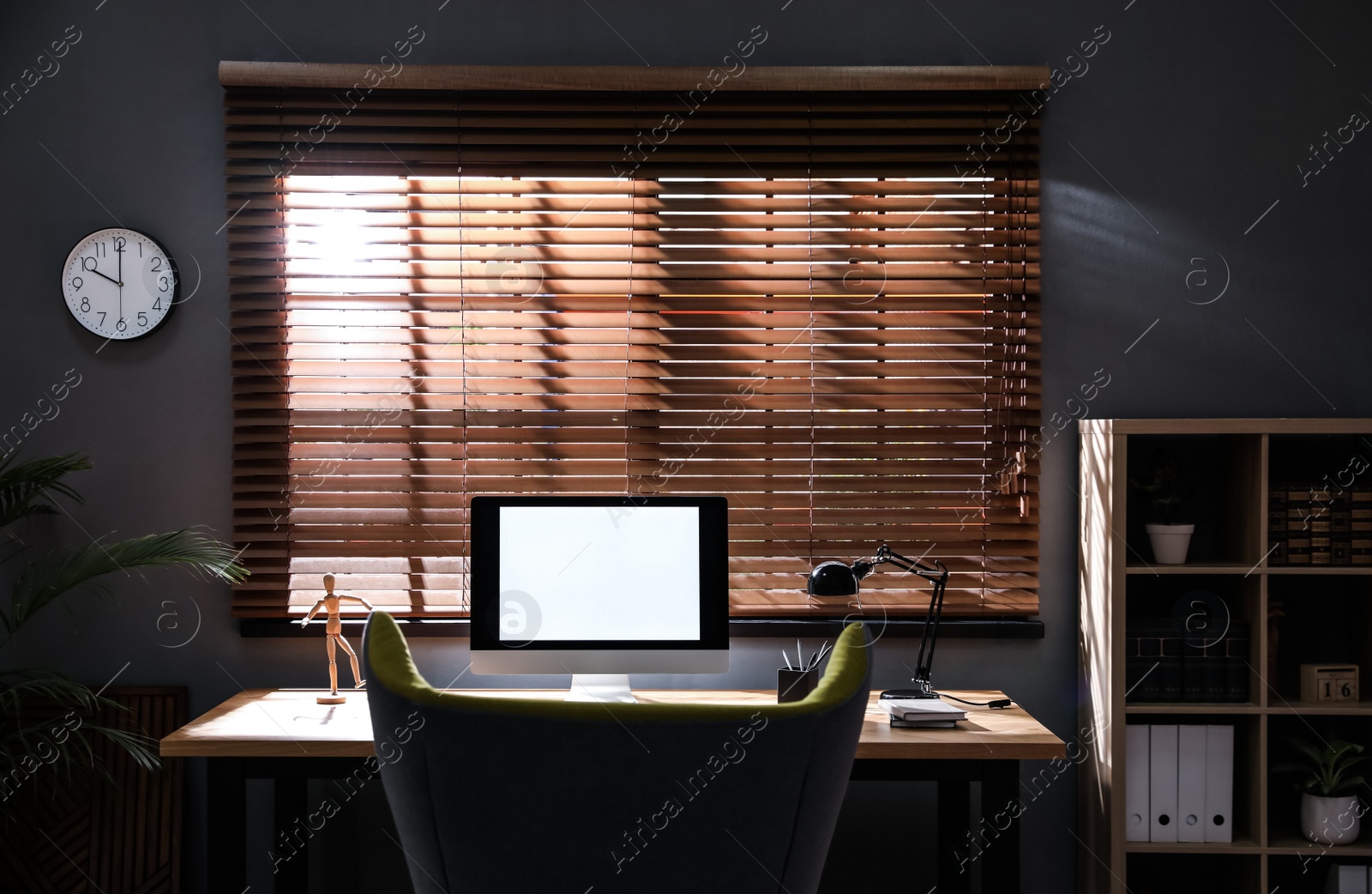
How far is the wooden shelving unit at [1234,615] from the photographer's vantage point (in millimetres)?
2062

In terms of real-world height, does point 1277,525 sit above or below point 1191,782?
above

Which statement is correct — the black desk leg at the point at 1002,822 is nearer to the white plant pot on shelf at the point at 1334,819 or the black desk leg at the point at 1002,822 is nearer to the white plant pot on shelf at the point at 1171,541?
the white plant pot on shelf at the point at 1171,541

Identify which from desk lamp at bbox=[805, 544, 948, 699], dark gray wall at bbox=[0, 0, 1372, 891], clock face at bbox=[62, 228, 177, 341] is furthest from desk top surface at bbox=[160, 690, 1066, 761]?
clock face at bbox=[62, 228, 177, 341]

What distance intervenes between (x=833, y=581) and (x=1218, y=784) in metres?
1.01

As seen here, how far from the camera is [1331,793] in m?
2.10

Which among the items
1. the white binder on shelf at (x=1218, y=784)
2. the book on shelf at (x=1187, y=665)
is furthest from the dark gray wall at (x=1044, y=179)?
the white binder on shelf at (x=1218, y=784)

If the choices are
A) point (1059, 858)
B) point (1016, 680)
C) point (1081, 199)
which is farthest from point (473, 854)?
point (1081, 199)

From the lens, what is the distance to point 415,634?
232 cm

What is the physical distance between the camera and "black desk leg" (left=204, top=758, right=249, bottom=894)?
1798 millimetres

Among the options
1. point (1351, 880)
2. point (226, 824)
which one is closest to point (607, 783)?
point (226, 824)

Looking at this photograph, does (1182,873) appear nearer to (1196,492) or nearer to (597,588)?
(1196,492)

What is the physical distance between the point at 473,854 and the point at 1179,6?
2570 millimetres

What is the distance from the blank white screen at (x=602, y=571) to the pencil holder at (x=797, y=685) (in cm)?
23

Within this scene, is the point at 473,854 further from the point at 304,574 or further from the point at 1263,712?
the point at 1263,712
